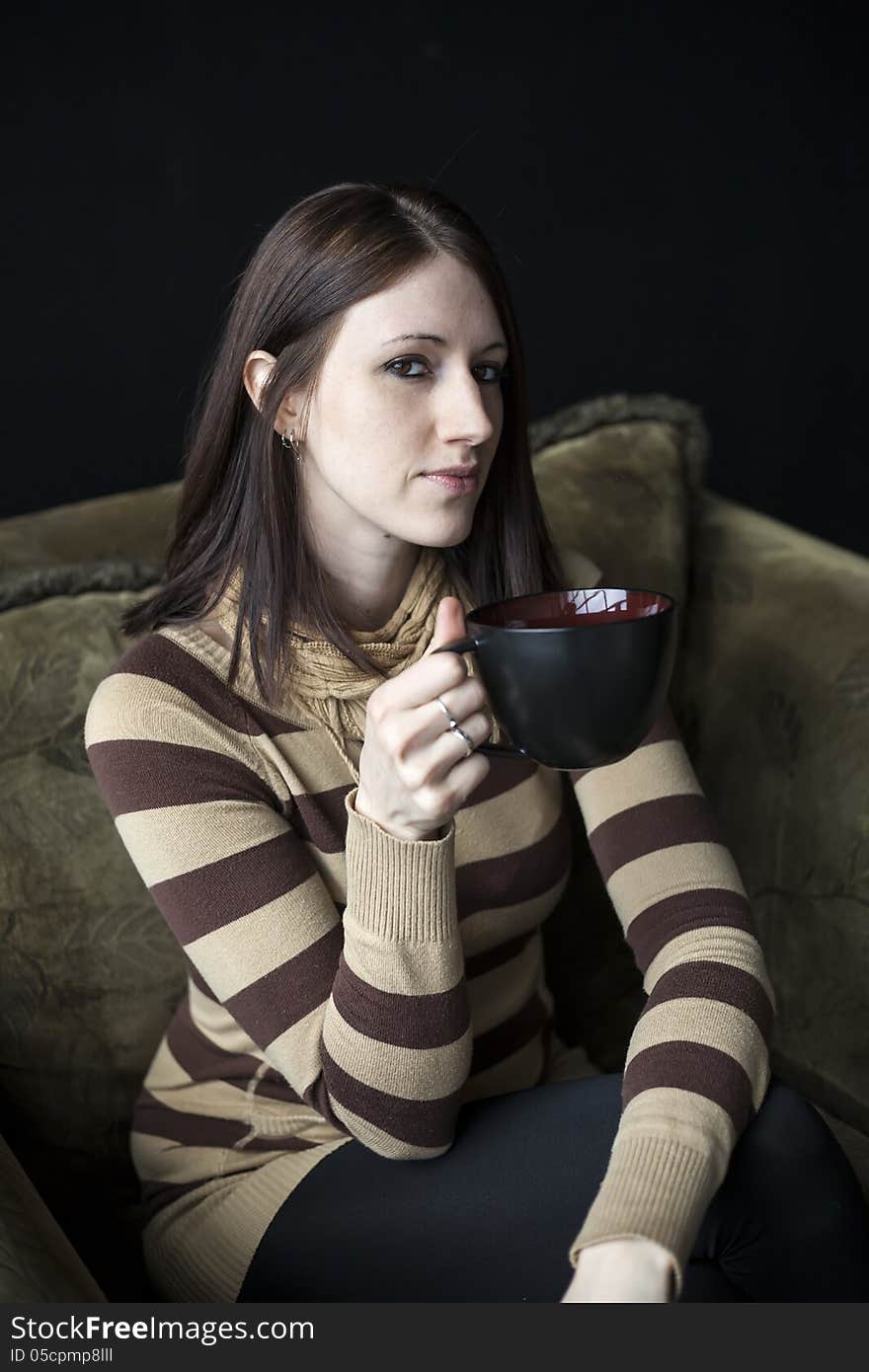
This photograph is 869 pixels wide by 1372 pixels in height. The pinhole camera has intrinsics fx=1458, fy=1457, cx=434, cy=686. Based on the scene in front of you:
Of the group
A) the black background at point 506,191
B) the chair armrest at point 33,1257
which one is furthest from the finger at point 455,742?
the black background at point 506,191

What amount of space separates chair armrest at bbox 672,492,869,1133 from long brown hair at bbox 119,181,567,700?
337mm

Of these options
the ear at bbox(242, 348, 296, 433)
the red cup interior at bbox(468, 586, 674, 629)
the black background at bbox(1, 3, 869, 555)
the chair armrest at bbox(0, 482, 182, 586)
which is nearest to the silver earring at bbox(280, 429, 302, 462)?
the ear at bbox(242, 348, 296, 433)

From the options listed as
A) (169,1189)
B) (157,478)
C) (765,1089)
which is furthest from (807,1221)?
(157,478)

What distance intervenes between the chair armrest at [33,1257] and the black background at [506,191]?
929 millimetres

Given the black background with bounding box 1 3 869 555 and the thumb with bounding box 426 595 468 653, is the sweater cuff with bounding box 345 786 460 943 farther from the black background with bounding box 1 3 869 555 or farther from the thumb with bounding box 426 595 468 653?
the black background with bounding box 1 3 869 555

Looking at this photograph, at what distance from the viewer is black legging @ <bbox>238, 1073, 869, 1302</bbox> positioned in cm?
103

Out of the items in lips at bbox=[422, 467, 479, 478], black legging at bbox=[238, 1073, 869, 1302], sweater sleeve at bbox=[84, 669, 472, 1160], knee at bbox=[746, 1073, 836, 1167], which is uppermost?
lips at bbox=[422, 467, 479, 478]

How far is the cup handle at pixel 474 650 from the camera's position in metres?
0.84

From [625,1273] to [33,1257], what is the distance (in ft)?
1.17

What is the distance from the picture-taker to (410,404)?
3.70 feet

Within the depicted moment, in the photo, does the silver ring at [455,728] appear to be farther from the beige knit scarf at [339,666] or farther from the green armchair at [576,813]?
the green armchair at [576,813]

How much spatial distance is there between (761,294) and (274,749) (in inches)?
64.0

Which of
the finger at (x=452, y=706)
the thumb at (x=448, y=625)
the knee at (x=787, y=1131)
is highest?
the thumb at (x=448, y=625)

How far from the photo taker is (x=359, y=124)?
204 cm
